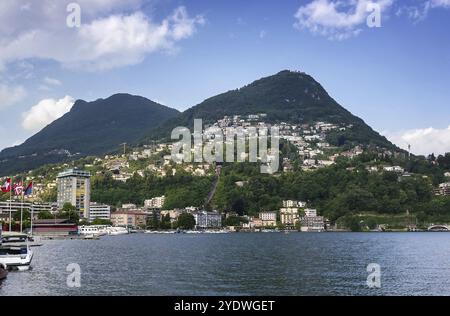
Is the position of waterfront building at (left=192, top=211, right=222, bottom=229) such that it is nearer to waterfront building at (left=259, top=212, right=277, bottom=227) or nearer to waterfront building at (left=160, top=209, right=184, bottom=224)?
waterfront building at (left=160, top=209, right=184, bottom=224)

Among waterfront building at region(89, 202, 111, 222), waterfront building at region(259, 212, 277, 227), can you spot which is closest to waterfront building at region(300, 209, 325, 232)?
waterfront building at region(259, 212, 277, 227)

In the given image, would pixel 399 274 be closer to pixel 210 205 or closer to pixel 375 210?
pixel 375 210

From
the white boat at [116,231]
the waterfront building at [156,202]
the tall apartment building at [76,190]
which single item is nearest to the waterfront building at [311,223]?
the waterfront building at [156,202]

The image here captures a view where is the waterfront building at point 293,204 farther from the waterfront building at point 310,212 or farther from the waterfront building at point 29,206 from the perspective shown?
the waterfront building at point 29,206

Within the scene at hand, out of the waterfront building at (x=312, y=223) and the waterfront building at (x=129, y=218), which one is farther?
the waterfront building at (x=129, y=218)

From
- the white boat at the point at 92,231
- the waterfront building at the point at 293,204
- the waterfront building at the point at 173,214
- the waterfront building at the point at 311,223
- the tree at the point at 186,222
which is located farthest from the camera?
the waterfront building at the point at 293,204
